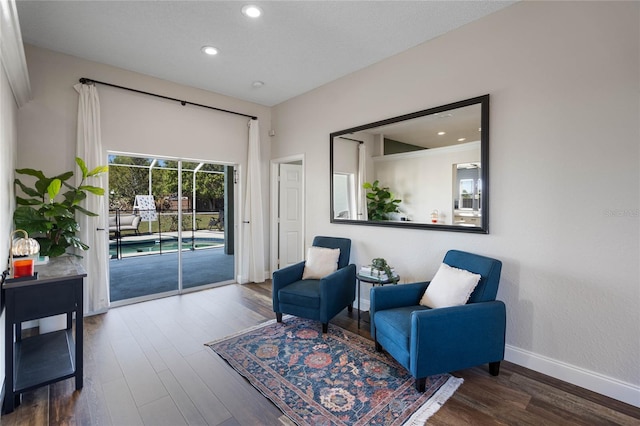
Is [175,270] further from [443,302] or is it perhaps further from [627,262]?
[627,262]

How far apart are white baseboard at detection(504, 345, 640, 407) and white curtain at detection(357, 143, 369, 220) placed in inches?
77.9

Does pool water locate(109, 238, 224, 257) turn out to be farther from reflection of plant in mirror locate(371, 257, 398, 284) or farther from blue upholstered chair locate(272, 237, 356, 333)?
reflection of plant in mirror locate(371, 257, 398, 284)

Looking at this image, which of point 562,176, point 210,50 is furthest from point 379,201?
point 210,50

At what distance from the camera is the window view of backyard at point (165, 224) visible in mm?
4043

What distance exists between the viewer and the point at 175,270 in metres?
5.14

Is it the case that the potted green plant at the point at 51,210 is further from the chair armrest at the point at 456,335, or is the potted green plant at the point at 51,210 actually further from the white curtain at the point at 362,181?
the chair armrest at the point at 456,335

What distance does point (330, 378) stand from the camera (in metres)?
2.29

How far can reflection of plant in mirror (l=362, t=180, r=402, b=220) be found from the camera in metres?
3.45

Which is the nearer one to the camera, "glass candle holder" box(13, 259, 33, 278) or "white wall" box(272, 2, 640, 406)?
"glass candle holder" box(13, 259, 33, 278)

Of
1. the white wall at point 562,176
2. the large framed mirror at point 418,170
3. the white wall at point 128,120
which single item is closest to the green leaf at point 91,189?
the white wall at point 128,120

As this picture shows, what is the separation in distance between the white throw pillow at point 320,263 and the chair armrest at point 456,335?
1.62 metres

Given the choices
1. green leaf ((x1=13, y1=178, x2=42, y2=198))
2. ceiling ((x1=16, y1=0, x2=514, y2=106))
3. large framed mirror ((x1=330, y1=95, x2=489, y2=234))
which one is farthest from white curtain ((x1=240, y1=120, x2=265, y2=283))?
green leaf ((x1=13, y1=178, x2=42, y2=198))

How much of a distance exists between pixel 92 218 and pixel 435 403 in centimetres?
392

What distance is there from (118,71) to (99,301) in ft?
9.32
